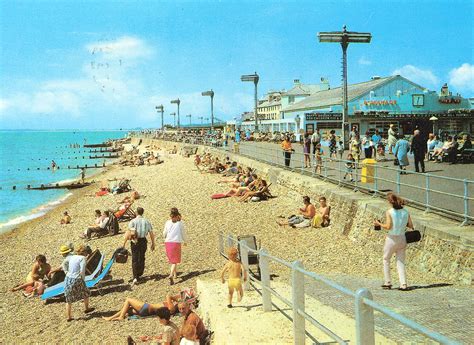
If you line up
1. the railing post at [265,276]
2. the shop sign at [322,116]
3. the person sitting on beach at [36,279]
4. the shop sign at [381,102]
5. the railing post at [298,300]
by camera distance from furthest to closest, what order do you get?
the shop sign at [381,102] < the shop sign at [322,116] < the person sitting on beach at [36,279] < the railing post at [265,276] < the railing post at [298,300]

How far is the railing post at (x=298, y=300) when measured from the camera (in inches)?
151

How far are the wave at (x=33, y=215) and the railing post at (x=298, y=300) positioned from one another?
1834 cm

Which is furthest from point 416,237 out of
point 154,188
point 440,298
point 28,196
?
point 28,196

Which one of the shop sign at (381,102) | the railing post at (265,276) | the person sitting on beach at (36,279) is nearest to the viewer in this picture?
the railing post at (265,276)

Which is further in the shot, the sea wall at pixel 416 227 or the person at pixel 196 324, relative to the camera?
the sea wall at pixel 416 227

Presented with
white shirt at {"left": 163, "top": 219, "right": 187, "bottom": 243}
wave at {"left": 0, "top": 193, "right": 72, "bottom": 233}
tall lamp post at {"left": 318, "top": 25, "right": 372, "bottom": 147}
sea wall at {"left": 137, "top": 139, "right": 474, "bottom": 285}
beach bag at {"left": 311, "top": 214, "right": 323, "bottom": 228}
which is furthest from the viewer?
wave at {"left": 0, "top": 193, "right": 72, "bottom": 233}

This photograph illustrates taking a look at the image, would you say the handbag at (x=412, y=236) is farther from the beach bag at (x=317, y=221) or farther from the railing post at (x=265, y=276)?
the beach bag at (x=317, y=221)

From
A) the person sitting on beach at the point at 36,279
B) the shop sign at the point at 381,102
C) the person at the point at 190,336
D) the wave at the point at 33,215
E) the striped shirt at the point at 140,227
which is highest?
the shop sign at the point at 381,102

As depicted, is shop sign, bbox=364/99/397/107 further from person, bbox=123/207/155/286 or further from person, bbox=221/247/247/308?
person, bbox=221/247/247/308

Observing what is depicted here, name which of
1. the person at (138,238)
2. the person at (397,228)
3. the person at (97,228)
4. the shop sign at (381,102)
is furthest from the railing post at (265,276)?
the shop sign at (381,102)

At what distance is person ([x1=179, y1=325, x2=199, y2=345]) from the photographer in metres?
5.20

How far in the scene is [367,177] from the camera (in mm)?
11586

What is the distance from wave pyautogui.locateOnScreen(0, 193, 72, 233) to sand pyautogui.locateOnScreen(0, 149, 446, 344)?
2.21m

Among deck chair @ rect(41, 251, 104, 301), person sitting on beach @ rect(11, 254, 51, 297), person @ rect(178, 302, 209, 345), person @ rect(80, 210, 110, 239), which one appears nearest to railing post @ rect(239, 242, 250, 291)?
person @ rect(178, 302, 209, 345)
